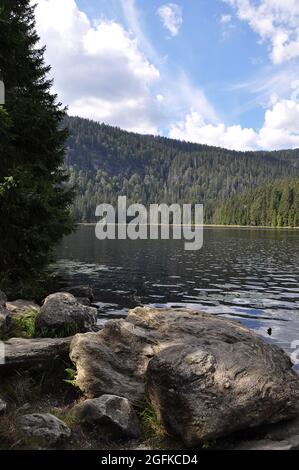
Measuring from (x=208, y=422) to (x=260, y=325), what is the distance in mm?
15843

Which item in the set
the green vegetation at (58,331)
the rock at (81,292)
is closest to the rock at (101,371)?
the green vegetation at (58,331)

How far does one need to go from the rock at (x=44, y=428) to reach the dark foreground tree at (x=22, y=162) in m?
7.14

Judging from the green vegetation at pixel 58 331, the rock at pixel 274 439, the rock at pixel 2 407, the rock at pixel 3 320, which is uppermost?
the rock at pixel 3 320

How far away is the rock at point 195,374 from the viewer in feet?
27.6

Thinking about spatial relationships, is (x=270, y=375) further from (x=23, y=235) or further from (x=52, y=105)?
(x=52, y=105)

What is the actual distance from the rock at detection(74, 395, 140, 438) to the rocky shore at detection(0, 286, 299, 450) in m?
0.02

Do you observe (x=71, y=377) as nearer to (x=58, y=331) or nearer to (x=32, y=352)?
(x=32, y=352)

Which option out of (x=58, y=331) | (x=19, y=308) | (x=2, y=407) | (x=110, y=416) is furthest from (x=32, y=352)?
(x=19, y=308)

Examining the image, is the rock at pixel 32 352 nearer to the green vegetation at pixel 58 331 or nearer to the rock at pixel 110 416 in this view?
Answer: the green vegetation at pixel 58 331

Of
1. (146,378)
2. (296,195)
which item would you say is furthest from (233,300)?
(296,195)

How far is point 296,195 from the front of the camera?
181750mm

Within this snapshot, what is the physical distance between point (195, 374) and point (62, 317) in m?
6.17

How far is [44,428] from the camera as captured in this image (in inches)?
315

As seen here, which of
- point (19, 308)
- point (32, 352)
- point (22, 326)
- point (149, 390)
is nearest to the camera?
point (149, 390)
